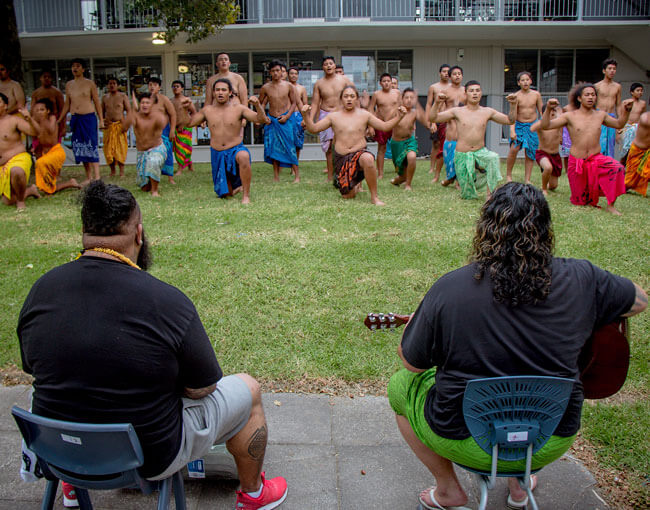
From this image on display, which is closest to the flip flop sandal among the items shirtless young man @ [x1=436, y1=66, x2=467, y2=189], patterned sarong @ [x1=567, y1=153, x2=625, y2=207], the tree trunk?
patterned sarong @ [x1=567, y1=153, x2=625, y2=207]

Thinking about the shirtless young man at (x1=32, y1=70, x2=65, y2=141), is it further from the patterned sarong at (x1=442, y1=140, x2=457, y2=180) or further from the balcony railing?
the patterned sarong at (x1=442, y1=140, x2=457, y2=180)

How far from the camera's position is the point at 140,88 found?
51.6 ft

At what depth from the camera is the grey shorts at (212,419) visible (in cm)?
202

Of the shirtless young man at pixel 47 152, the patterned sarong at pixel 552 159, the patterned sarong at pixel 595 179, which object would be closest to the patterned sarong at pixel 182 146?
the shirtless young man at pixel 47 152

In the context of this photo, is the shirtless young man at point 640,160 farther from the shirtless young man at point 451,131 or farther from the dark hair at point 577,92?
the shirtless young man at point 451,131

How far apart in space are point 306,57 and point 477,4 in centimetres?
464

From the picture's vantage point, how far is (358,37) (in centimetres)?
1478

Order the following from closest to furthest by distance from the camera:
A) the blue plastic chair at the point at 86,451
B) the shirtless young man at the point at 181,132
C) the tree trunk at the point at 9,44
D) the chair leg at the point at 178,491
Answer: the blue plastic chair at the point at 86,451 → the chair leg at the point at 178,491 → the tree trunk at the point at 9,44 → the shirtless young man at the point at 181,132

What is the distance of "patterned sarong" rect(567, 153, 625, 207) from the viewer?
23.6 feet

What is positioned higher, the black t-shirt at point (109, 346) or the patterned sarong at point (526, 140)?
the patterned sarong at point (526, 140)

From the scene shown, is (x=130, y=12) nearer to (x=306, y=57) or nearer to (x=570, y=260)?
(x=306, y=57)

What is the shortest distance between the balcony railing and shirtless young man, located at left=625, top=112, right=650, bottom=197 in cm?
745

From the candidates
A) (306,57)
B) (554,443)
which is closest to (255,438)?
(554,443)

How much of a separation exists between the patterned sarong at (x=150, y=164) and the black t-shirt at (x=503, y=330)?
7357mm
